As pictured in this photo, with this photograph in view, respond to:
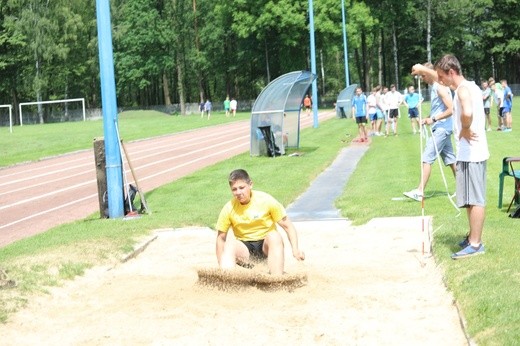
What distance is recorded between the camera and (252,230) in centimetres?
839

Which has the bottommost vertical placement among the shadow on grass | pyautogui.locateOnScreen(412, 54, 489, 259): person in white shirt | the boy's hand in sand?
the shadow on grass

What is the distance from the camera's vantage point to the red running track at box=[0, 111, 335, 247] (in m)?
15.4

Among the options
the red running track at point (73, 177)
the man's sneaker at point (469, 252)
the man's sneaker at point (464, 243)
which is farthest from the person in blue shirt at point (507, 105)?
the man's sneaker at point (469, 252)

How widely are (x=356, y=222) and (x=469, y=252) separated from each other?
11.4ft

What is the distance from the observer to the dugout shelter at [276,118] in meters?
25.9

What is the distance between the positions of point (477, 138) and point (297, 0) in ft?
231

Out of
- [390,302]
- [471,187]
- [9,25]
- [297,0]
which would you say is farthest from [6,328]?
[9,25]

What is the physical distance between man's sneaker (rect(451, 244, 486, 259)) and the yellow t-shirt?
1934mm

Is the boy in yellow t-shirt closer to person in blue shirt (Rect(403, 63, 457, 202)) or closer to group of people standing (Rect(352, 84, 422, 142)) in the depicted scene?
person in blue shirt (Rect(403, 63, 457, 202))

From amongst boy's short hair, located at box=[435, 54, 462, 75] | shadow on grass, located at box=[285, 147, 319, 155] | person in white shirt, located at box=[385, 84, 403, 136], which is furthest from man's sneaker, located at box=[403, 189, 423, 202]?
person in white shirt, located at box=[385, 84, 403, 136]

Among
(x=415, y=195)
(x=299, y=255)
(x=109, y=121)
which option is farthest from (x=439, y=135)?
(x=299, y=255)

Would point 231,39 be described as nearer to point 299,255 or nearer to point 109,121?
point 109,121

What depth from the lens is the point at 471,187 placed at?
8.32 metres

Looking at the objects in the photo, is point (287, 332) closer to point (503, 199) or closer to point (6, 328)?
point (6, 328)
